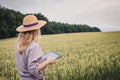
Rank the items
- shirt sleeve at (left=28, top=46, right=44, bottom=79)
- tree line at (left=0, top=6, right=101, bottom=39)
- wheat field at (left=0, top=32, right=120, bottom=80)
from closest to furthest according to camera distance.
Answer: shirt sleeve at (left=28, top=46, right=44, bottom=79)
wheat field at (left=0, top=32, right=120, bottom=80)
tree line at (left=0, top=6, right=101, bottom=39)

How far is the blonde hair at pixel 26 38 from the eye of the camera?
1909 millimetres

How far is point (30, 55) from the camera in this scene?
1.88 m

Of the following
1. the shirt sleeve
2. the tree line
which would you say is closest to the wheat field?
the tree line

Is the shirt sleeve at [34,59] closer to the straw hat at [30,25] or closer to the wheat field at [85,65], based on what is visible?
the straw hat at [30,25]

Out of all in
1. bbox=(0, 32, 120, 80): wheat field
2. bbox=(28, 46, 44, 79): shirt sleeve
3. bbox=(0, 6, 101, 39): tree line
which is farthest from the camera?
bbox=(0, 6, 101, 39): tree line

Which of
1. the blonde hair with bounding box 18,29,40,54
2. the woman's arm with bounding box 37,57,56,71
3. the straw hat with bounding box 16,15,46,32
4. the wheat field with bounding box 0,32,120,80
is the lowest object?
the wheat field with bounding box 0,32,120,80

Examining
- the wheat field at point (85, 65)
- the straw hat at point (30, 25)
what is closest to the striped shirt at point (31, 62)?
the straw hat at point (30, 25)

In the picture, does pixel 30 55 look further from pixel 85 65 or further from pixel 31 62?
pixel 85 65

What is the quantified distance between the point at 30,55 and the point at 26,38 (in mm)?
126

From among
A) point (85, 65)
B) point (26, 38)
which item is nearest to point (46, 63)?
point (26, 38)

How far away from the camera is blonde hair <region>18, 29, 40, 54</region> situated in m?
1.91

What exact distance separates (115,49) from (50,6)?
1.32 m

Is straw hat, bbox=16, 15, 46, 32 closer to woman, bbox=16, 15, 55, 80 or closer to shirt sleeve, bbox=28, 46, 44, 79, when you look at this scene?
woman, bbox=16, 15, 55, 80

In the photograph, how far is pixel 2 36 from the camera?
5145 millimetres
